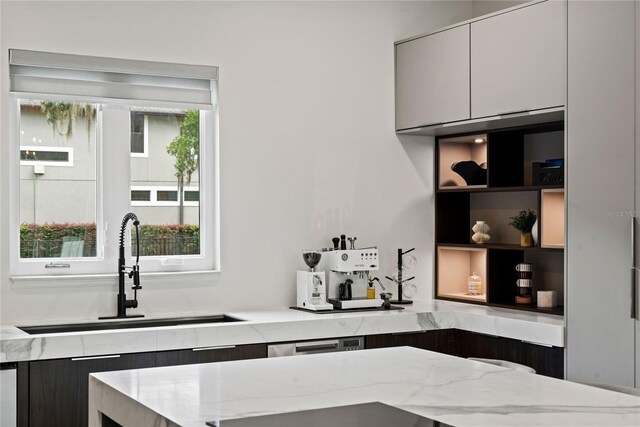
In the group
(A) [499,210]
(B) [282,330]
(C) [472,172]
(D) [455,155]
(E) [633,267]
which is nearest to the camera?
(E) [633,267]

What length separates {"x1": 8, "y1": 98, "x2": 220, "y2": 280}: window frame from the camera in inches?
161

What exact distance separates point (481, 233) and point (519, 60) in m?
1.18

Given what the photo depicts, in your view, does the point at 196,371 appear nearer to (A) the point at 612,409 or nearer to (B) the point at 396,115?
(A) the point at 612,409

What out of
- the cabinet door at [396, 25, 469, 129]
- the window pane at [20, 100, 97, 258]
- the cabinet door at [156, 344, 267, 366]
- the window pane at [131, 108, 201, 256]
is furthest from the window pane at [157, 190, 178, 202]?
the cabinet door at [396, 25, 469, 129]

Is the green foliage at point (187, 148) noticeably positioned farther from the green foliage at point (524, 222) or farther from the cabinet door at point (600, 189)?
the cabinet door at point (600, 189)

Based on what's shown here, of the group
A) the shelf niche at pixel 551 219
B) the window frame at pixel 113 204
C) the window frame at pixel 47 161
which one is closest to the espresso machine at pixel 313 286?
the window frame at pixel 113 204

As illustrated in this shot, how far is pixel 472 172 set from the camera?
501 cm

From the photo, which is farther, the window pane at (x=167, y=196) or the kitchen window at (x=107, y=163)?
the window pane at (x=167, y=196)

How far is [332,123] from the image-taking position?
489 centimetres

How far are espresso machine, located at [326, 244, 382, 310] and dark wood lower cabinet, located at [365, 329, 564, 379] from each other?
1.02 ft

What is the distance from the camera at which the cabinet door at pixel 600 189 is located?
147 inches

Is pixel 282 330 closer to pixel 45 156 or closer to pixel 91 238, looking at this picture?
pixel 91 238

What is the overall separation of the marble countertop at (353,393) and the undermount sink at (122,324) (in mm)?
1642

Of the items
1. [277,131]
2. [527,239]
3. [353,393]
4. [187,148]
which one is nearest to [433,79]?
[277,131]
